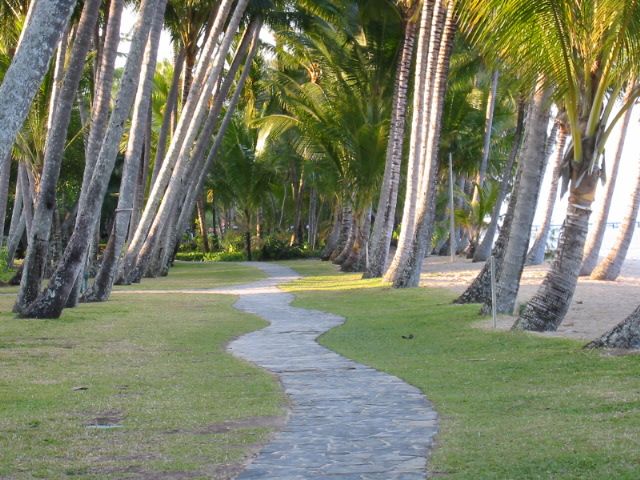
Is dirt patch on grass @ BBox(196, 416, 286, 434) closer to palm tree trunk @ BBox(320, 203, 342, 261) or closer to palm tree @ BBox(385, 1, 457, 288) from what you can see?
palm tree @ BBox(385, 1, 457, 288)

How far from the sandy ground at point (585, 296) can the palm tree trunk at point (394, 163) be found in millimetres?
1407

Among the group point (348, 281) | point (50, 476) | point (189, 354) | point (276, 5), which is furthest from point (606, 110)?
point (276, 5)

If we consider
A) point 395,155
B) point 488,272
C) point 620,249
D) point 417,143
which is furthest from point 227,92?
point 488,272

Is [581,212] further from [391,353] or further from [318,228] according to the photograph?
[318,228]

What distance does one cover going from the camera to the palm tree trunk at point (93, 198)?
15180mm

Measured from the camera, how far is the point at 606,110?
11336 millimetres

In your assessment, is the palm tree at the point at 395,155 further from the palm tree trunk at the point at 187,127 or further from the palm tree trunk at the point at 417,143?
the palm tree trunk at the point at 187,127

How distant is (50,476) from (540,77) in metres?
9.16

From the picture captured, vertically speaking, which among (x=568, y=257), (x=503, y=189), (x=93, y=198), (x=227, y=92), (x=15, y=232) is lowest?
(x=15, y=232)

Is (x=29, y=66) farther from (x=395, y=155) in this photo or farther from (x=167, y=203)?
(x=167, y=203)

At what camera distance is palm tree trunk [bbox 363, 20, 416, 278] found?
25.8 m

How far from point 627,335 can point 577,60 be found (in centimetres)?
351

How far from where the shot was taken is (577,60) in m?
11.5

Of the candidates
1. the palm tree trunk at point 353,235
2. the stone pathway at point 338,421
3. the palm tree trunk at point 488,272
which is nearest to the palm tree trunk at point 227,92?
the palm tree trunk at point 353,235
